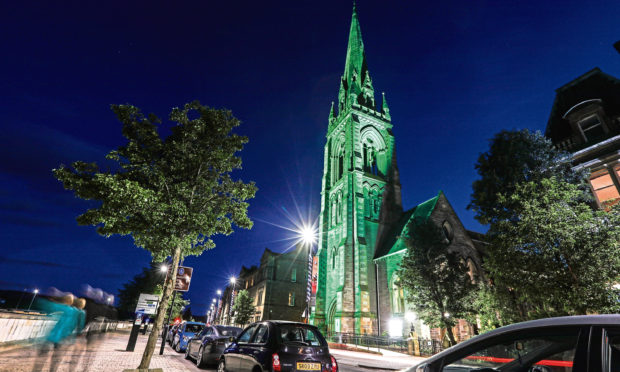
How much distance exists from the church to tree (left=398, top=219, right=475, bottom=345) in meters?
2.51

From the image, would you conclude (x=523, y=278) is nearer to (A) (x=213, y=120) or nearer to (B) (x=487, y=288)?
(B) (x=487, y=288)

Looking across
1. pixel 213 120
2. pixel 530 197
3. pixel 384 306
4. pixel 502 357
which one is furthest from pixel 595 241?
pixel 384 306

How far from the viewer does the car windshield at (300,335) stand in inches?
224

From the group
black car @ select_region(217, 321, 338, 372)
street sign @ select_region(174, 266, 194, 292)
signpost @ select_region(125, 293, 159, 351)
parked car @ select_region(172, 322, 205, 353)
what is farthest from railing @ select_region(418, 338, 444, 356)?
signpost @ select_region(125, 293, 159, 351)

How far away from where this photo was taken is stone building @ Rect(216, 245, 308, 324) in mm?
46188

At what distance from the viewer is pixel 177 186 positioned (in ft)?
32.2

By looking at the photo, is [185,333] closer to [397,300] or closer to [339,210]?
[397,300]

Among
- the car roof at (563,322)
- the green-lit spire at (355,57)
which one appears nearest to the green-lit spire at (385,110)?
the green-lit spire at (355,57)

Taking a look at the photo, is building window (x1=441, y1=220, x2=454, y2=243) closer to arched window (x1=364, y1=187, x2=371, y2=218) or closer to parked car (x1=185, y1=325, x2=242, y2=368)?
arched window (x1=364, y1=187, x2=371, y2=218)

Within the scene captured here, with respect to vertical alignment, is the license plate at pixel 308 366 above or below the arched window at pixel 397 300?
below

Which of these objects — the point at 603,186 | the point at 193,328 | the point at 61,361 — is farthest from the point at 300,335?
the point at 603,186

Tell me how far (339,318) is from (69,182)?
2623 cm

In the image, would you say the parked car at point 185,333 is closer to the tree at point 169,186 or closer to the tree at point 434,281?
the tree at point 169,186

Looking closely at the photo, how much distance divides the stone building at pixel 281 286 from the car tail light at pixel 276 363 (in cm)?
4273
